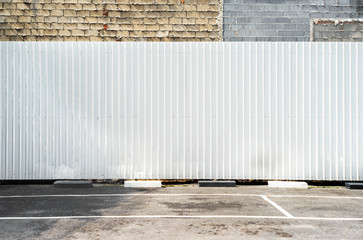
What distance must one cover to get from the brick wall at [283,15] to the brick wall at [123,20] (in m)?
0.78

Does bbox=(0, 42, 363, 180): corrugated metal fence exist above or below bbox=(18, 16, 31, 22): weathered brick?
below

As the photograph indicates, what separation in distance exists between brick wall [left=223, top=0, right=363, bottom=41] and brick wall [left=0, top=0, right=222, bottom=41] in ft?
2.57

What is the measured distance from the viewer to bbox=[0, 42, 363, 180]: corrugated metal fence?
28.2 ft

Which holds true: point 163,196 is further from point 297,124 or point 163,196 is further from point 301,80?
point 301,80

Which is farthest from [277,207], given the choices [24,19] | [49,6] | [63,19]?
[24,19]

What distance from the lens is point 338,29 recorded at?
10.4 metres

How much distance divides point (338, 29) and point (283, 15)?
65.1 inches

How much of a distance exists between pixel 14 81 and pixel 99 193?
352cm

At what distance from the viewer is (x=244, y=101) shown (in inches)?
341

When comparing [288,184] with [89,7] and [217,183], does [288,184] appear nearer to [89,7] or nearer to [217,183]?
[217,183]

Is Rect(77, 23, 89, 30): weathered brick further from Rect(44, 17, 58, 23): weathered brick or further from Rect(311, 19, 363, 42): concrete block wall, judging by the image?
Rect(311, 19, 363, 42): concrete block wall

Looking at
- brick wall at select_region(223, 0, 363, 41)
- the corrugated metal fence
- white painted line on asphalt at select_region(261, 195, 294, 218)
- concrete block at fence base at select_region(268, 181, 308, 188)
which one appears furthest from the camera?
brick wall at select_region(223, 0, 363, 41)

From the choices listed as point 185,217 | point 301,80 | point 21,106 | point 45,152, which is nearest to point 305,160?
point 301,80

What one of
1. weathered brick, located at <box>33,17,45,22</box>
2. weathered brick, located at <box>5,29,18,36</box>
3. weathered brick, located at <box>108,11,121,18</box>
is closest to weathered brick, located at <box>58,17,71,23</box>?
weathered brick, located at <box>33,17,45,22</box>
